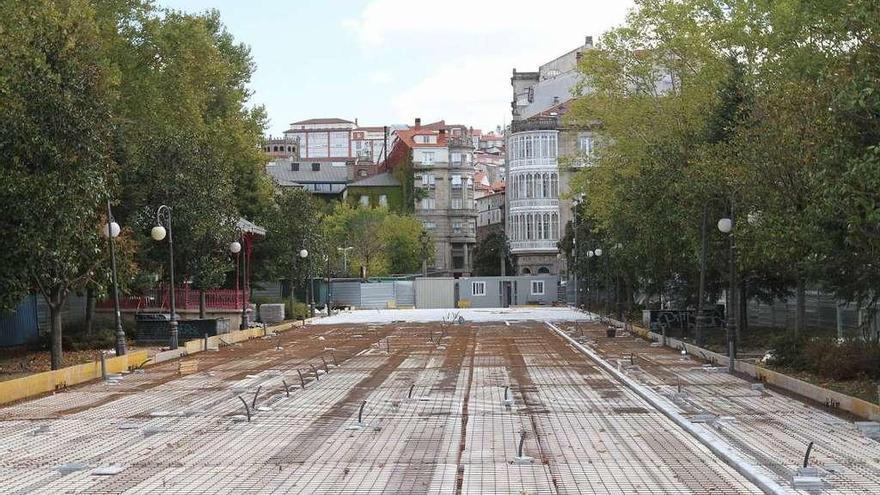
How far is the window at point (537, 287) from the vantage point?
85.6 meters

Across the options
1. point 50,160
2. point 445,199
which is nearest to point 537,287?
point 445,199

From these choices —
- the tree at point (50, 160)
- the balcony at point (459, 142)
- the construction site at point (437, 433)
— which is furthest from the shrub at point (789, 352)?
the balcony at point (459, 142)

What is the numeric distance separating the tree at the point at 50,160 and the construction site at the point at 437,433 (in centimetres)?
298

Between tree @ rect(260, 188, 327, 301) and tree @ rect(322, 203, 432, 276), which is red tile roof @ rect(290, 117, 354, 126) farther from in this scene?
tree @ rect(260, 188, 327, 301)

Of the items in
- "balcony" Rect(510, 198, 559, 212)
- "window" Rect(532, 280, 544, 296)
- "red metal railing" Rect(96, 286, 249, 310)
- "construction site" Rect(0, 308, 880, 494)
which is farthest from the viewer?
"balcony" Rect(510, 198, 559, 212)

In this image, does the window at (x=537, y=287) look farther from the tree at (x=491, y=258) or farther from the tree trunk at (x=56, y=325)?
the tree trunk at (x=56, y=325)

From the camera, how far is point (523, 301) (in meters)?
85.4

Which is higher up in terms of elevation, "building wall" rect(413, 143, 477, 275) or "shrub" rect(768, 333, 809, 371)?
"building wall" rect(413, 143, 477, 275)

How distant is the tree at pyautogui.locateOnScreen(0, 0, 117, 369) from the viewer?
23.3m

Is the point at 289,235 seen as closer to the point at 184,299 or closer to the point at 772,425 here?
the point at 184,299

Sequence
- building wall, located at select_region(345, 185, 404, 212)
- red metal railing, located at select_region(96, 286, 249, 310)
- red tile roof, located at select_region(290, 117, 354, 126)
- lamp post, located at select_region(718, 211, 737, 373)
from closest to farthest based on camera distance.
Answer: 1. lamp post, located at select_region(718, 211, 737, 373)
2. red metal railing, located at select_region(96, 286, 249, 310)
3. building wall, located at select_region(345, 185, 404, 212)
4. red tile roof, located at select_region(290, 117, 354, 126)

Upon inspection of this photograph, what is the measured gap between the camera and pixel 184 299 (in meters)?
46.7

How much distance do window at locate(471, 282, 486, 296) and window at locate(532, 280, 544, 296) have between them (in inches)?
169

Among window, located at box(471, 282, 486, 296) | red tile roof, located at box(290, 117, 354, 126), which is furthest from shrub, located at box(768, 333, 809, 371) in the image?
red tile roof, located at box(290, 117, 354, 126)
